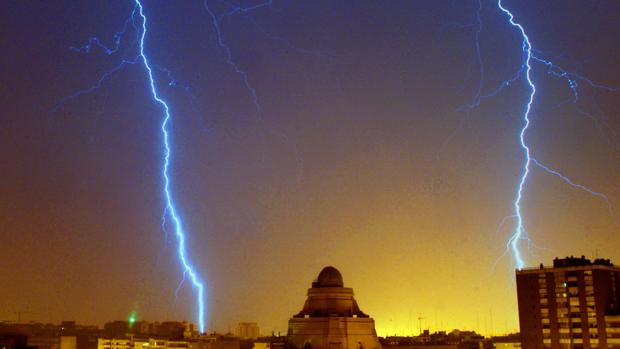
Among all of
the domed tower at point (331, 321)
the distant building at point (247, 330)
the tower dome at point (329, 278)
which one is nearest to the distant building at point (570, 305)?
the domed tower at point (331, 321)

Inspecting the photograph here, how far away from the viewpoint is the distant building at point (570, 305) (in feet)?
191

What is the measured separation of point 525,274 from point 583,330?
7249 mm

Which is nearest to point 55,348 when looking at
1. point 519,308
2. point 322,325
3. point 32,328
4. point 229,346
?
point 32,328

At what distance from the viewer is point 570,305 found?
60.4m

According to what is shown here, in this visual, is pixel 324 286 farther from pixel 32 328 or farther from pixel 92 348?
pixel 32 328

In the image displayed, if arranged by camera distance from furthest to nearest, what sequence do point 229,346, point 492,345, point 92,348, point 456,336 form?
point 92,348 → point 456,336 → point 492,345 → point 229,346

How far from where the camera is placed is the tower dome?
203 ft

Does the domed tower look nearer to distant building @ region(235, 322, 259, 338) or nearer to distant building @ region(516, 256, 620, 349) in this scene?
distant building @ region(516, 256, 620, 349)

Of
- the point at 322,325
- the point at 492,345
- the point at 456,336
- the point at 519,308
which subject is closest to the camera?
the point at 322,325

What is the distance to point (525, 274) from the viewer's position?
210 feet

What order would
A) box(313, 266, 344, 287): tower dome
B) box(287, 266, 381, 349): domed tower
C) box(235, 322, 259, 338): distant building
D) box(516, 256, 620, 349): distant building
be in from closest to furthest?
box(287, 266, 381, 349): domed tower
box(516, 256, 620, 349): distant building
box(313, 266, 344, 287): tower dome
box(235, 322, 259, 338): distant building

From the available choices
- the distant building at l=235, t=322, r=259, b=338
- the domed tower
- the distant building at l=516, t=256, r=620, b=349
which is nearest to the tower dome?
the domed tower

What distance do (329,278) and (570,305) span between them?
21322 mm

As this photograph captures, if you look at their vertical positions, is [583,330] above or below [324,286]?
below
